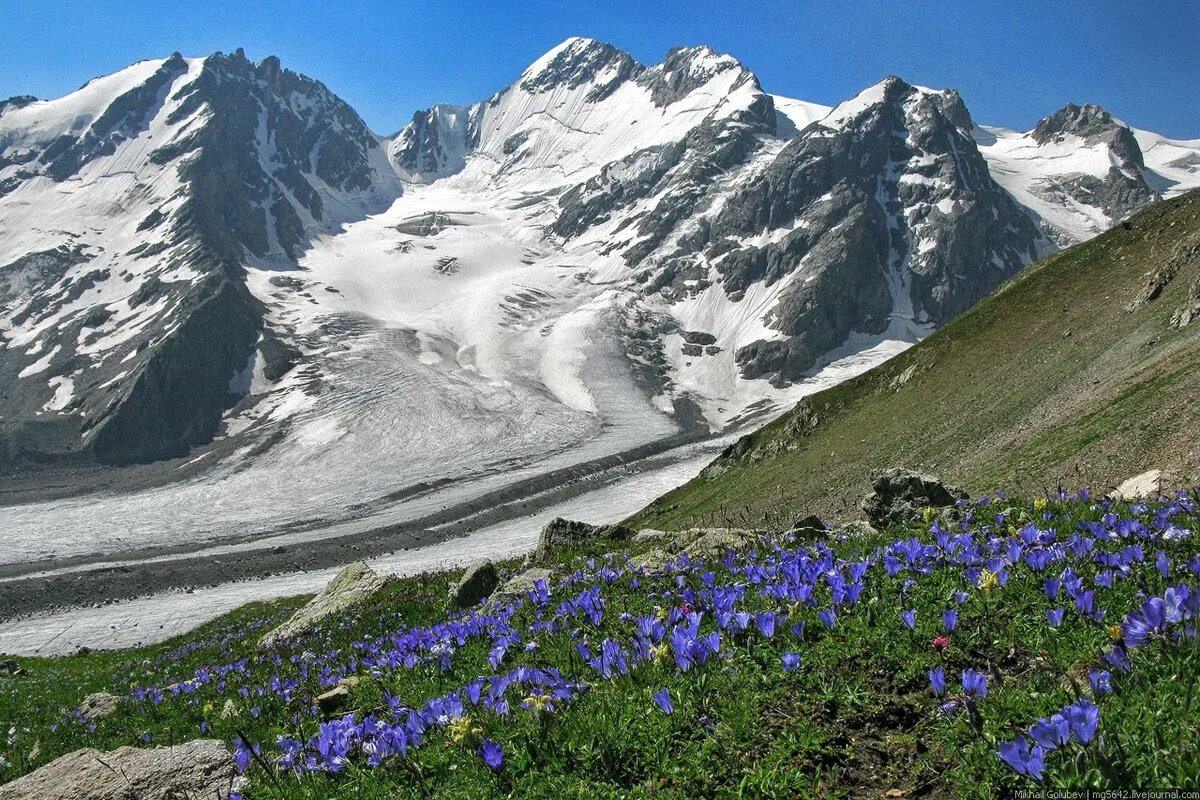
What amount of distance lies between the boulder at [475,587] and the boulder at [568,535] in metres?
4.15

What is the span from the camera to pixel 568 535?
1989 cm

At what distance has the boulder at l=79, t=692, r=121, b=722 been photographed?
11391 mm

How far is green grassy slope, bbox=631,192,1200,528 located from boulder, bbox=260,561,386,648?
33.9 ft

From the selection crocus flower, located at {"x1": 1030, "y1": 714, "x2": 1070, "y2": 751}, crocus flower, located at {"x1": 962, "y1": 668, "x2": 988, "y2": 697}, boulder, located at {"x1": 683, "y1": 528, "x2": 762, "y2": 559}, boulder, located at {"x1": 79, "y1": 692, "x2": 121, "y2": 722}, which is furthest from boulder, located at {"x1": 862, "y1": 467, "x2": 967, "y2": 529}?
boulder, located at {"x1": 79, "y1": 692, "x2": 121, "y2": 722}

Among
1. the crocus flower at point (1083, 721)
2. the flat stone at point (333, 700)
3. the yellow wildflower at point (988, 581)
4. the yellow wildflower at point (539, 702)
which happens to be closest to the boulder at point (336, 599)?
the flat stone at point (333, 700)

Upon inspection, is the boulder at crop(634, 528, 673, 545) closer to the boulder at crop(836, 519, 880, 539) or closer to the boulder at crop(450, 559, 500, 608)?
the boulder at crop(450, 559, 500, 608)

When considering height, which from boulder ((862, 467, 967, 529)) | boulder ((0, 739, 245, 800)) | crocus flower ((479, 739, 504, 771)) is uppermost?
crocus flower ((479, 739, 504, 771))

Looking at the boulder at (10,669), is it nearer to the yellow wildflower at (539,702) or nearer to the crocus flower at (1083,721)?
the yellow wildflower at (539,702)

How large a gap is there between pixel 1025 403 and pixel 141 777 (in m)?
36.8

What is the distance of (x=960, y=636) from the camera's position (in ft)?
13.8

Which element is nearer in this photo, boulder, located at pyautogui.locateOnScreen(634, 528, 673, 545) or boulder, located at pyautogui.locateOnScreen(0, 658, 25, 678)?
boulder, located at pyautogui.locateOnScreen(634, 528, 673, 545)

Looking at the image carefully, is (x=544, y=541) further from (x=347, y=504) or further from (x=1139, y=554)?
(x=347, y=504)

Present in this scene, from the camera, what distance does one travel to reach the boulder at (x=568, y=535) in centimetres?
1855

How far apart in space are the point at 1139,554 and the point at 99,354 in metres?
236
